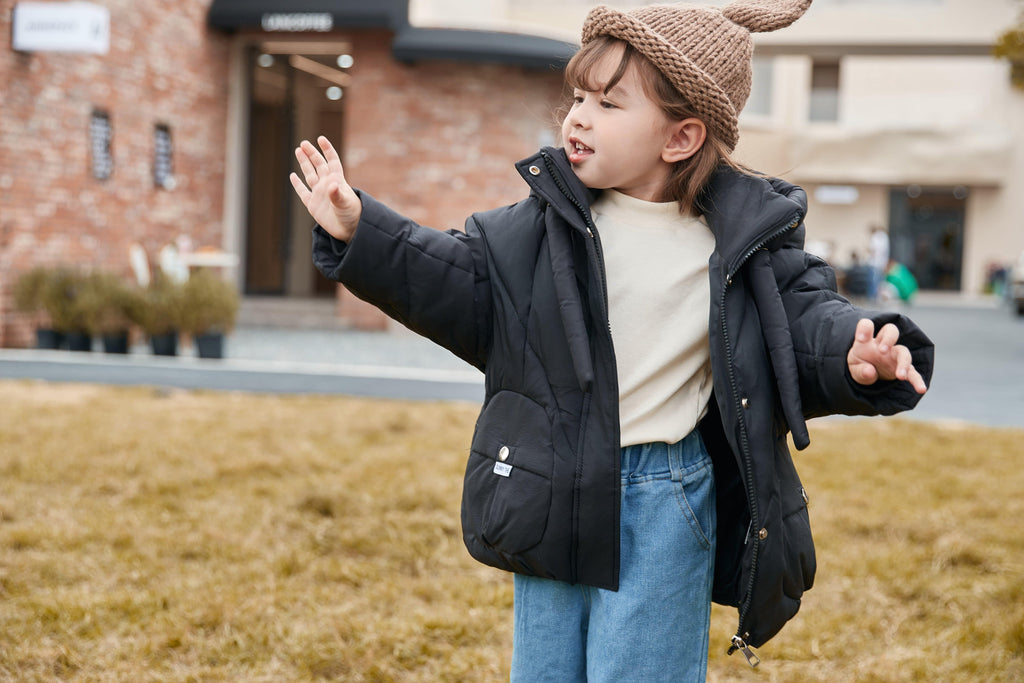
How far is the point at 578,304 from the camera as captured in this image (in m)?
1.75

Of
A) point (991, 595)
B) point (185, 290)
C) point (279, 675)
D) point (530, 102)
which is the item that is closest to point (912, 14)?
point (530, 102)

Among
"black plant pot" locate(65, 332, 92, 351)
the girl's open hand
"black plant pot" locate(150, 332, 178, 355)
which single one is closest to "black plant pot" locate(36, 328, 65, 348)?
"black plant pot" locate(65, 332, 92, 351)

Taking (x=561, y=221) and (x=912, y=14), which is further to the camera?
(x=912, y=14)

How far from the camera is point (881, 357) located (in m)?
1.64

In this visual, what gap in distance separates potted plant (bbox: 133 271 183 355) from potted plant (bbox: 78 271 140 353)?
0.38 feet

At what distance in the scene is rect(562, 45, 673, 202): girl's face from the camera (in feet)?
5.98

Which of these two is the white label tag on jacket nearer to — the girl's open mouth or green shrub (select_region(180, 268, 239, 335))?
the girl's open mouth

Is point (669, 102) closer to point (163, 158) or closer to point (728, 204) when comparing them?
point (728, 204)

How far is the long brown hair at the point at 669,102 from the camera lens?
1817 millimetres

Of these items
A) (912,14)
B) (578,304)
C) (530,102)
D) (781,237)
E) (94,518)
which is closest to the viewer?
(578,304)

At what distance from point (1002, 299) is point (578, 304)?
31014 millimetres

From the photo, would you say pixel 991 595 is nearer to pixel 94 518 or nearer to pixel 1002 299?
pixel 94 518

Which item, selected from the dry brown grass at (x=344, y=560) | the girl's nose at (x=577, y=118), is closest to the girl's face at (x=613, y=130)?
the girl's nose at (x=577, y=118)

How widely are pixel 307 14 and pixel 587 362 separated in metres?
12.8
